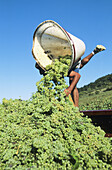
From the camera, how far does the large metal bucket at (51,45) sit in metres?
4.05

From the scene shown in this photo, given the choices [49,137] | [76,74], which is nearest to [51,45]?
[76,74]

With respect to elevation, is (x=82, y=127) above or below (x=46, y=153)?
above

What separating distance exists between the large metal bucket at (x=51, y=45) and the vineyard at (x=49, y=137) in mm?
1342

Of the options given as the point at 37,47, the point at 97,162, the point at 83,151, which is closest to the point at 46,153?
the point at 83,151

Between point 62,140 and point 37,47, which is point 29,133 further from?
point 37,47

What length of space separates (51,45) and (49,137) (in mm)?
2816

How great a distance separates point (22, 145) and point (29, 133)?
0.57ft

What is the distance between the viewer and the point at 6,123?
2.70 m

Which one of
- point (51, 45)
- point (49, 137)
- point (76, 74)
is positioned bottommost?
point (49, 137)

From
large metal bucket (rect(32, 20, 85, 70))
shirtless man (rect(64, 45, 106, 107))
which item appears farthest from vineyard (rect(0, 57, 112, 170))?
large metal bucket (rect(32, 20, 85, 70))

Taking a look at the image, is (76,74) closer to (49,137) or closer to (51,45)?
(51,45)

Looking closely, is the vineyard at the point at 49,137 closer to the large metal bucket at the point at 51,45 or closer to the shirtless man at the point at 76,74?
the shirtless man at the point at 76,74

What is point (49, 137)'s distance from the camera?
2.34 m

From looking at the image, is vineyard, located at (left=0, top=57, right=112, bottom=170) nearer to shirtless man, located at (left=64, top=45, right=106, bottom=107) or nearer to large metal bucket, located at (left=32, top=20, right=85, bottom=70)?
shirtless man, located at (left=64, top=45, right=106, bottom=107)
